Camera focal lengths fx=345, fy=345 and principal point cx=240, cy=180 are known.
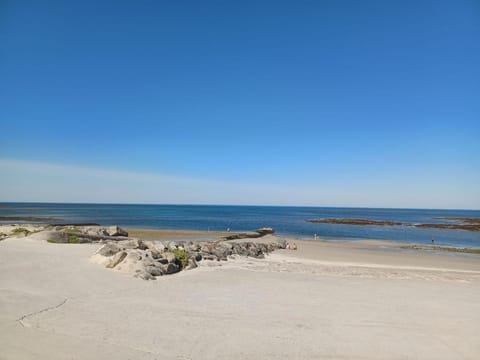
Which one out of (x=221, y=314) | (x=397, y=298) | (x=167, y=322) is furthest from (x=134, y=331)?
(x=397, y=298)

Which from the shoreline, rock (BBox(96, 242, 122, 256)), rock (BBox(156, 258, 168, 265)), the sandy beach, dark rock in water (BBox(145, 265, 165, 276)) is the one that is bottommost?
the shoreline

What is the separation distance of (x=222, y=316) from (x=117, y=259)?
20.4 ft

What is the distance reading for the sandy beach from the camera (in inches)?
246

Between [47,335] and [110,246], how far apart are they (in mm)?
8536

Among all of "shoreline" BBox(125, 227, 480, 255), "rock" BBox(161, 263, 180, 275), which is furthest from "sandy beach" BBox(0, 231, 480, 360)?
"shoreline" BBox(125, 227, 480, 255)

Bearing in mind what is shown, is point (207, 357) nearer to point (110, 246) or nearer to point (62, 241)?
point (110, 246)

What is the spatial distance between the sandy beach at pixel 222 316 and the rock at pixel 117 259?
17.1 inches

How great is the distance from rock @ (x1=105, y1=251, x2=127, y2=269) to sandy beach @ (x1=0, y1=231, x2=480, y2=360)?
1.43 feet

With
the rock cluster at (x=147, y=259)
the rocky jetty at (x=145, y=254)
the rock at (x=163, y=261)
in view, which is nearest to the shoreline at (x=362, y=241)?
the rocky jetty at (x=145, y=254)

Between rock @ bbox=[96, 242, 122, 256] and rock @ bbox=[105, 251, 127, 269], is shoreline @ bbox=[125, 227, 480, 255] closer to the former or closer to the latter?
rock @ bbox=[96, 242, 122, 256]

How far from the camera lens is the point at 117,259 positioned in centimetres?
1278

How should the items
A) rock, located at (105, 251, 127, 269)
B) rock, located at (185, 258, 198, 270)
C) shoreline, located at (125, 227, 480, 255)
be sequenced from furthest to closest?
shoreline, located at (125, 227, 480, 255) → rock, located at (185, 258, 198, 270) → rock, located at (105, 251, 127, 269)

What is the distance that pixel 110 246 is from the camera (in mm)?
14648

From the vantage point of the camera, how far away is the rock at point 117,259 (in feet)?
41.5
